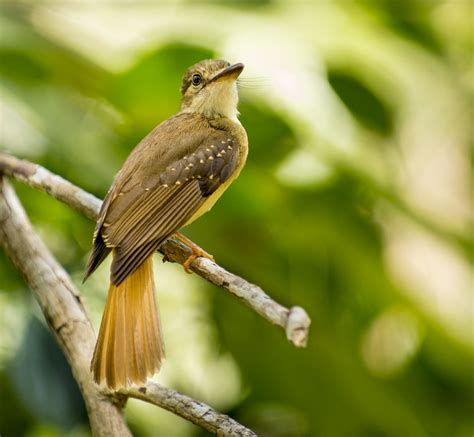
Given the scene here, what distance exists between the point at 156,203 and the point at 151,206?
1.2 inches

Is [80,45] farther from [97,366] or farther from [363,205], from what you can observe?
[97,366]

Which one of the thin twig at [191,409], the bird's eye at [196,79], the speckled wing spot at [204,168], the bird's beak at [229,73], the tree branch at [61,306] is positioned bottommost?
the tree branch at [61,306]

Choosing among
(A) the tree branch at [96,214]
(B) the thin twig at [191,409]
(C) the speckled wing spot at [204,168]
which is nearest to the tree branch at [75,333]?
(B) the thin twig at [191,409]

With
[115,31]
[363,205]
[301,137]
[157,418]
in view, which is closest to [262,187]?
[301,137]

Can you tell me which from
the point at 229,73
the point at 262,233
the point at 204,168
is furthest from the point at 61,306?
the point at 262,233

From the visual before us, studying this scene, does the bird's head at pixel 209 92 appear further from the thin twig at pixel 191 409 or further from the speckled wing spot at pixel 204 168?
the thin twig at pixel 191 409

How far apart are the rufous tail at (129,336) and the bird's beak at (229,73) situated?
0.79m

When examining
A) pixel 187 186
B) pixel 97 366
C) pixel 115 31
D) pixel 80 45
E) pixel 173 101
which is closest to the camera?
pixel 97 366

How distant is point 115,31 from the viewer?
5.06m

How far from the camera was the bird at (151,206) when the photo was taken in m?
2.60

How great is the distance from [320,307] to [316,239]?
0.32m

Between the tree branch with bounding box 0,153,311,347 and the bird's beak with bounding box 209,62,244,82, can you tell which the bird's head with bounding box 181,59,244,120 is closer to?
the bird's beak with bounding box 209,62,244,82

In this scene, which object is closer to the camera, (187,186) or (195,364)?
(187,186)

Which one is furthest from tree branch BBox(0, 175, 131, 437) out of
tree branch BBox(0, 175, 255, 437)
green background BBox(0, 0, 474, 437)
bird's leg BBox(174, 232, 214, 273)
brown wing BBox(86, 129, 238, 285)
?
green background BBox(0, 0, 474, 437)
